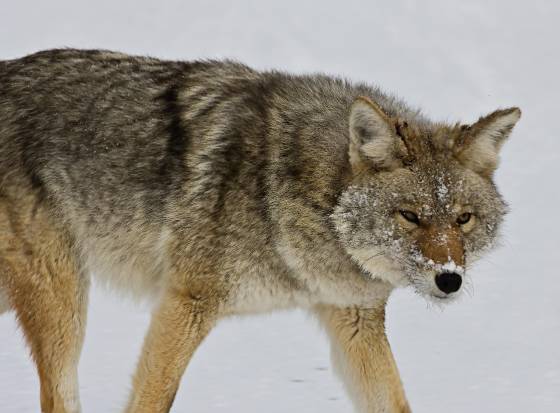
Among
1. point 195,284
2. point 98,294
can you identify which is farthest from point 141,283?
point 98,294

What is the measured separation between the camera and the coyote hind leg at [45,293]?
5531 millimetres

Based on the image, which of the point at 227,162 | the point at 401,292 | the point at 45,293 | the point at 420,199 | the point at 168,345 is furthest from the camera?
the point at 401,292

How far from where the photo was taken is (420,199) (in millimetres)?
4816

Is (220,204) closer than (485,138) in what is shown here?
No

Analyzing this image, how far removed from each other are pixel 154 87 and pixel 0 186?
0.88 meters

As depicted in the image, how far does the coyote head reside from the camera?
477 cm

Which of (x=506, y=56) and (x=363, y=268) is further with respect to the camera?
(x=506, y=56)

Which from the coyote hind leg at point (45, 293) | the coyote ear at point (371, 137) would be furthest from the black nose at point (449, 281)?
the coyote hind leg at point (45, 293)

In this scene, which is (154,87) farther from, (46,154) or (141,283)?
(141,283)

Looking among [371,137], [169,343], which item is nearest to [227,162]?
[371,137]

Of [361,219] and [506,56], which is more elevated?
[361,219]

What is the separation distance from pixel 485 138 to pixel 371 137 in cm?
50

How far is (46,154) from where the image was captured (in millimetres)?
5586

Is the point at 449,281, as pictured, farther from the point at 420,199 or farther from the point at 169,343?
the point at 169,343
